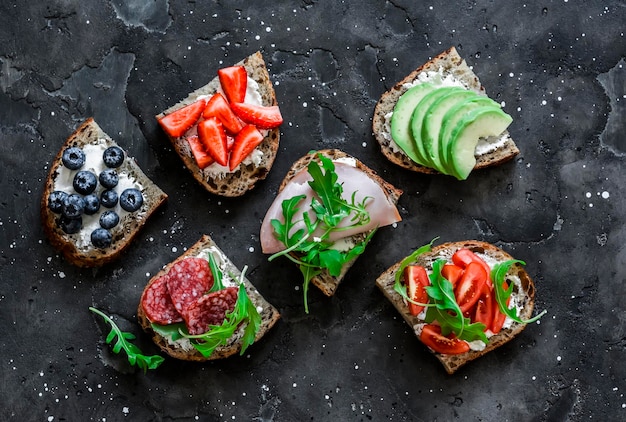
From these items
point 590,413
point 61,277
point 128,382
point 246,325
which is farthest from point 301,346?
point 590,413

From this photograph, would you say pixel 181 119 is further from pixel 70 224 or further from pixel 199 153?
pixel 70 224

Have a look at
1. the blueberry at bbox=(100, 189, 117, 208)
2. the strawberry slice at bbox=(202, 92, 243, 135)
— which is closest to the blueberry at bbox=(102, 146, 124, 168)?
the blueberry at bbox=(100, 189, 117, 208)

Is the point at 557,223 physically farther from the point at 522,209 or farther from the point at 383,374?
the point at 383,374

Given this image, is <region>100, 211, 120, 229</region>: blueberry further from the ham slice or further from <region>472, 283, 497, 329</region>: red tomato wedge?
<region>472, 283, 497, 329</region>: red tomato wedge

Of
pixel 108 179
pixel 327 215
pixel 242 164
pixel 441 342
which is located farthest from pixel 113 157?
pixel 441 342

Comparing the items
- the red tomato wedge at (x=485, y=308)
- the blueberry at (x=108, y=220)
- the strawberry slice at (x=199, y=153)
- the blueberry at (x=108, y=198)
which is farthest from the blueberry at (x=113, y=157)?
the red tomato wedge at (x=485, y=308)

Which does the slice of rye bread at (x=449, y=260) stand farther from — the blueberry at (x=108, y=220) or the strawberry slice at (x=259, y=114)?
the blueberry at (x=108, y=220)
